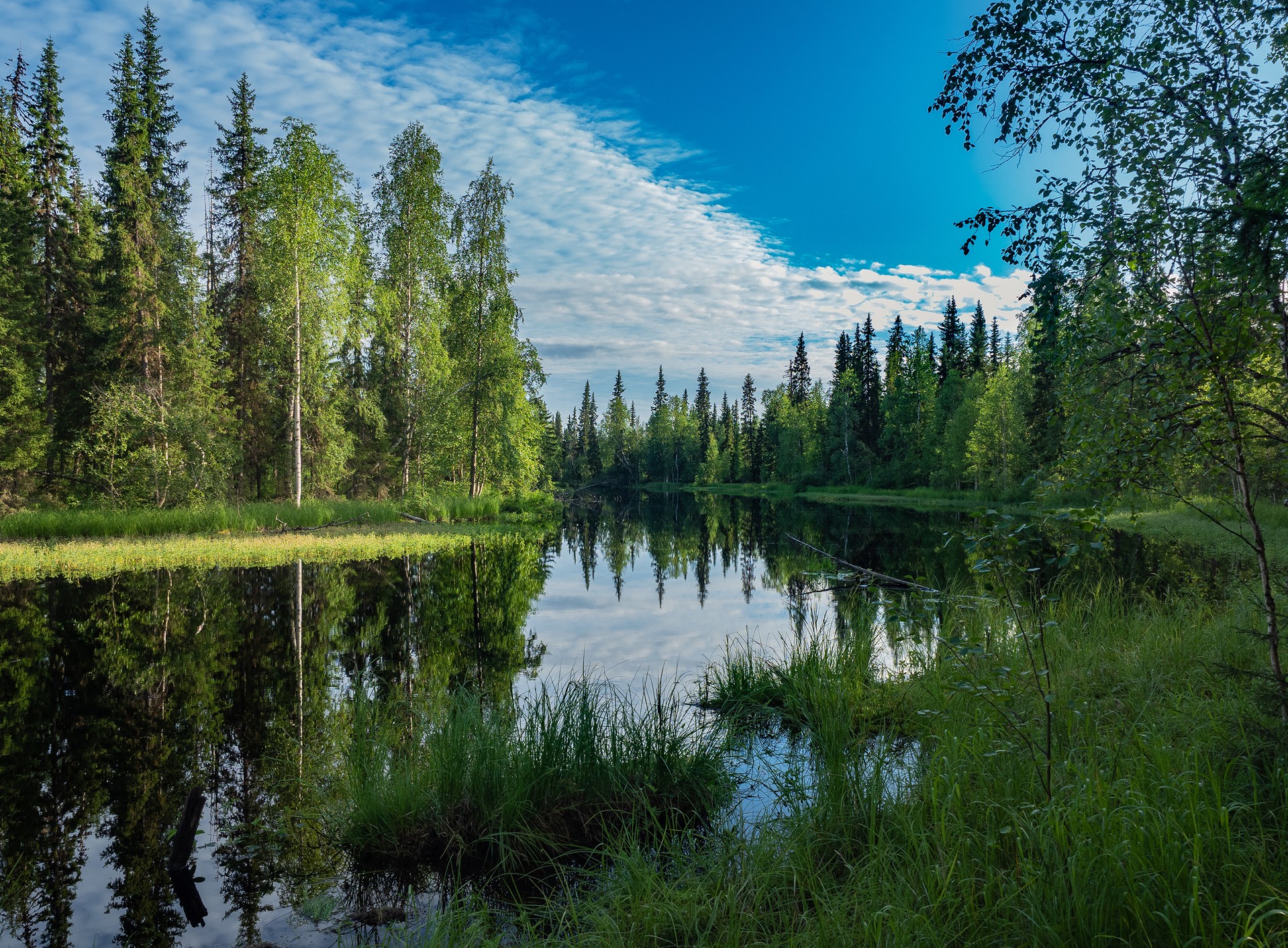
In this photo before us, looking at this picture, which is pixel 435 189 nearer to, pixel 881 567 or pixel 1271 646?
pixel 881 567

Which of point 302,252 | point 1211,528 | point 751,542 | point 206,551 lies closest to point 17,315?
point 302,252

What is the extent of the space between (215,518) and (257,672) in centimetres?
1501

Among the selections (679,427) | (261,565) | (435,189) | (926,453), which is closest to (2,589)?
(261,565)

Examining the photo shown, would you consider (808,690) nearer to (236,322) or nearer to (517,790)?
(517,790)

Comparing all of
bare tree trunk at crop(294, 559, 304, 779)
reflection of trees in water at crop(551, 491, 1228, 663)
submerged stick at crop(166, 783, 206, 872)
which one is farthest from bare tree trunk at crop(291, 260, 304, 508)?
submerged stick at crop(166, 783, 206, 872)

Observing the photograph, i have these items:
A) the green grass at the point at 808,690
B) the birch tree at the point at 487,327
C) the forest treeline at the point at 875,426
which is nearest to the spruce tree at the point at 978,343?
the forest treeline at the point at 875,426

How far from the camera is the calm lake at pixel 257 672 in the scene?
422 cm

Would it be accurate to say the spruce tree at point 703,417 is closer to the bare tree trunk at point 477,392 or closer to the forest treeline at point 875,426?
the forest treeline at point 875,426

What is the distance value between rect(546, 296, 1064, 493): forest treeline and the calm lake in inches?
269

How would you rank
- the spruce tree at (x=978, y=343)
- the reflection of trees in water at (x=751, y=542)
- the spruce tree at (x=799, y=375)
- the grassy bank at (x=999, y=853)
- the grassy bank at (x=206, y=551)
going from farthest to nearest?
the spruce tree at (x=799, y=375)
the spruce tree at (x=978, y=343)
the reflection of trees in water at (x=751, y=542)
the grassy bank at (x=206, y=551)
the grassy bank at (x=999, y=853)

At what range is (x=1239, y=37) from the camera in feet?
15.9

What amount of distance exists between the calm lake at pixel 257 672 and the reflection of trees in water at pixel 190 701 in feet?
0.08

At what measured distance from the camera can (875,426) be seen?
64.7 meters

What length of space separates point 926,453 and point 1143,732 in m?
57.3
